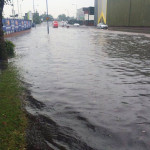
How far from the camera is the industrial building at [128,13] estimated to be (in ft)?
136

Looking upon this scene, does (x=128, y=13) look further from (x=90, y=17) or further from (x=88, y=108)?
(x=90, y=17)

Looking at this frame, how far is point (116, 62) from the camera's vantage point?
11.8 metres

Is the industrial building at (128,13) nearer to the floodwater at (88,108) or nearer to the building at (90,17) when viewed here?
the floodwater at (88,108)

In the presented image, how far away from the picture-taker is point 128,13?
4816 centimetres

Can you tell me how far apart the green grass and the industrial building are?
38809 mm

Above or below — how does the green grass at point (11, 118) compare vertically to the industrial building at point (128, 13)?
below

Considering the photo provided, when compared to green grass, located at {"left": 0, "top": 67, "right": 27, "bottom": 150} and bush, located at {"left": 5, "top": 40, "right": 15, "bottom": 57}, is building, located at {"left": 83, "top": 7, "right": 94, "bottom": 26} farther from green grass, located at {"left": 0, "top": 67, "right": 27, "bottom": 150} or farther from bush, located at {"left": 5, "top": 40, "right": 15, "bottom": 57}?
green grass, located at {"left": 0, "top": 67, "right": 27, "bottom": 150}

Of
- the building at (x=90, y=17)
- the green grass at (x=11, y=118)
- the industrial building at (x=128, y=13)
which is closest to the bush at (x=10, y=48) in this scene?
the green grass at (x=11, y=118)

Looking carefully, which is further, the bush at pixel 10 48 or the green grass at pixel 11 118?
the bush at pixel 10 48

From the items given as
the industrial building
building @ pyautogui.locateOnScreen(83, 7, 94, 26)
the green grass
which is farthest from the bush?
building @ pyautogui.locateOnScreen(83, 7, 94, 26)

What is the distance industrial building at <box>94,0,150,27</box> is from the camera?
4141 cm

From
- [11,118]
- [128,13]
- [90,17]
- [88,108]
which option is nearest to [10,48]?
[88,108]

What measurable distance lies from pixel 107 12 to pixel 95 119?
204 feet

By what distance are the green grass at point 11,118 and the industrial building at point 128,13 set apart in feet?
127
